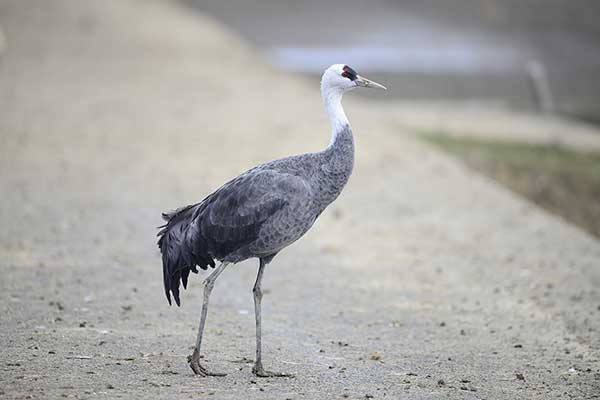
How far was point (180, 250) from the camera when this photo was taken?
7109 millimetres

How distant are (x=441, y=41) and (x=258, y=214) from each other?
27461 mm

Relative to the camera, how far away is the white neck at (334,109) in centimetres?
715

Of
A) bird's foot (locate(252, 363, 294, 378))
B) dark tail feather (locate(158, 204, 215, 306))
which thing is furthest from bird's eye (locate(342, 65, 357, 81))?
bird's foot (locate(252, 363, 294, 378))

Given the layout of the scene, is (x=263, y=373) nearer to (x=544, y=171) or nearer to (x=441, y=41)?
(x=544, y=171)

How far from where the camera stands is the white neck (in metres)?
7.15

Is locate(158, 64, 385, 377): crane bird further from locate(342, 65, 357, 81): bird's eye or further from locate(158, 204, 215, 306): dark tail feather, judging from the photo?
locate(342, 65, 357, 81): bird's eye

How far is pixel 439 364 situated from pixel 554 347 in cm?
104

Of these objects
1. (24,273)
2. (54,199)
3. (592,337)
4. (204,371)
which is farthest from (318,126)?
(204,371)

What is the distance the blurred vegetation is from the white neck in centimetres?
653

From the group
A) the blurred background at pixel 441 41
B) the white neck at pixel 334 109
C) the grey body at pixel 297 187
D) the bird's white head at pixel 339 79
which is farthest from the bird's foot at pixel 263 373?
the blurred background at pixel 441 41

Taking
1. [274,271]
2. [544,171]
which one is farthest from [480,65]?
[274,271]

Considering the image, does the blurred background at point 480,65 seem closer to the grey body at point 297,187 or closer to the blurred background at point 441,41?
the blurred background at point 441,41

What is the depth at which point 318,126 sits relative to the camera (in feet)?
57.4

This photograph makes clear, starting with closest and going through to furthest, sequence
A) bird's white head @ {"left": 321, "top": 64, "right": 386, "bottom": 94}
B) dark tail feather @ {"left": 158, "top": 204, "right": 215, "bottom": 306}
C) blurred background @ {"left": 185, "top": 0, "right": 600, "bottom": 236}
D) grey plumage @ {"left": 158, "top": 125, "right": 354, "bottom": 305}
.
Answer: grey plumage @ {"left": 158, "top": 125, "right": 354, "bottom": 305} → dark tail feather @ {"left": 158, "top": 204, "right": 215, "bottom": 306} → bird's white head @ {"left": 321, "top": 64, "right": 386, "bottom": 94} → blurred background @ {"left": 185, "top": 0, "right": 600, "bottom": 236}
